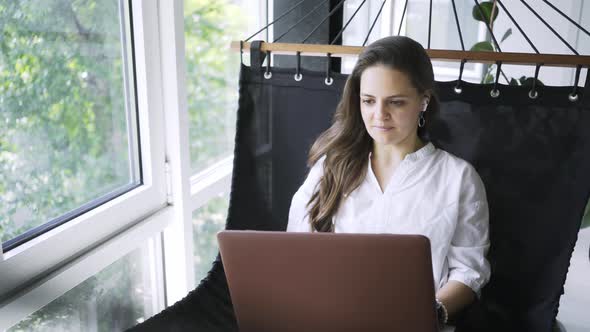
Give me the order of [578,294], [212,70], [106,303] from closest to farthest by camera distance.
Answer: [106,303]
[212,70]
[578,294]

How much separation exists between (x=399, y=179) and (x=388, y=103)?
0.20 meters

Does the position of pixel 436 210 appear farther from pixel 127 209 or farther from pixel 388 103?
pixel 127 209

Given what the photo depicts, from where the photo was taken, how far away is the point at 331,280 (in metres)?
1.01

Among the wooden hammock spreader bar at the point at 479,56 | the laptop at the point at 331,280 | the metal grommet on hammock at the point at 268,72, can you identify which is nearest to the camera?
the laptop at the point at 331,280

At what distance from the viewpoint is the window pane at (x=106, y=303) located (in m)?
1.53

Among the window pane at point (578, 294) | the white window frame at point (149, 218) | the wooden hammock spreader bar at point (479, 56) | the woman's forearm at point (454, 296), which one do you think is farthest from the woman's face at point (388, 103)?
the window pane at point (578, 294)

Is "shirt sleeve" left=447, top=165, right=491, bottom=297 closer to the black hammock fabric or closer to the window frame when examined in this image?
the black hammock fabric

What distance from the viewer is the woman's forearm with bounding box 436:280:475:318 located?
4.19 ft

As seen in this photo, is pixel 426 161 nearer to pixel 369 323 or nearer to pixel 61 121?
pixel 369 323

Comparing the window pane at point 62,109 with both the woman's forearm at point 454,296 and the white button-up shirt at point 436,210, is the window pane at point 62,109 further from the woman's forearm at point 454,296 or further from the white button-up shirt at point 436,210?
the woman's forearm at point 454,296

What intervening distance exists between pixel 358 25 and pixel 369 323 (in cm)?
250

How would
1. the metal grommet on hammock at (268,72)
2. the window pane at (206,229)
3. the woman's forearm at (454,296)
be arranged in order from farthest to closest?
the window pane at (206,229) → the metal grommet on hammock at (268,72) → the woman's forearm at (454,296)

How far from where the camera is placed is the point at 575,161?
1458 millimetres

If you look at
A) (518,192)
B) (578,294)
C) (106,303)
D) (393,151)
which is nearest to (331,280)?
(393,151)
